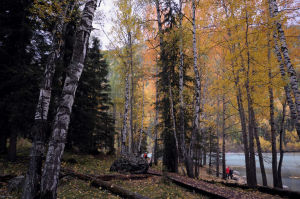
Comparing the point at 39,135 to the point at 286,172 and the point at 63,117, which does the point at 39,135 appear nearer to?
the point at 63,117

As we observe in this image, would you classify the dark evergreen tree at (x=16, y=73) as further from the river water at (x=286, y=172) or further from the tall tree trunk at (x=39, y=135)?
the river water at (x=286, y=172)

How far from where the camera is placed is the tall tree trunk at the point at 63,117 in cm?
338

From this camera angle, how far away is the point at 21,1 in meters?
9.57

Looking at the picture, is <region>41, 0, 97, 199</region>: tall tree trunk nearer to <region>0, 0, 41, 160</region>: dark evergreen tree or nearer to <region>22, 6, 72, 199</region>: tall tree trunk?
<region>22, 6, 72, 199</region>: tall tree trunk

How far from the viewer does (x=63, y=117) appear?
12.0 ft

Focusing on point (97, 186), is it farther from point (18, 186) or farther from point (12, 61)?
Answer: point (12, 61)

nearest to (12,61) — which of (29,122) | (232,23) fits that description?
(29,122)

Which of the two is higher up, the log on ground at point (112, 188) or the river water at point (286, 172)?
the log on ground at point (112, 188)

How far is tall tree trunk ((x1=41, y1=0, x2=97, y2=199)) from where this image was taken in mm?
3383

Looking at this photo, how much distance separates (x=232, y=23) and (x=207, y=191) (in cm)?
906

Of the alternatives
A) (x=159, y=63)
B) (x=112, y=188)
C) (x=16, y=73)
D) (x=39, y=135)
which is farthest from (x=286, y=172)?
(x=16, y=73)

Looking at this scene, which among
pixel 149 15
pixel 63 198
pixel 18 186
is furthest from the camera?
pixel 149 15

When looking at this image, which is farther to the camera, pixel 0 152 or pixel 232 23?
pixel 0 152

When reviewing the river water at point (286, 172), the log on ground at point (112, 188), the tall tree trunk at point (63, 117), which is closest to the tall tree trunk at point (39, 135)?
the tall tree trunk at point (63, 117)
